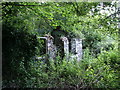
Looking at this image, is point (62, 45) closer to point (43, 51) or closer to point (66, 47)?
point (66, 47)

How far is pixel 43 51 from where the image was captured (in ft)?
7.10

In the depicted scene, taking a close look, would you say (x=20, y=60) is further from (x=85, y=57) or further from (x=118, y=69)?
(x=118, y=69)

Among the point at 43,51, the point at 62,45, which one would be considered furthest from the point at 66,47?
the point at 43,51

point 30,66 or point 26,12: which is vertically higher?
point 26,12

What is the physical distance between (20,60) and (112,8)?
1.20 metres

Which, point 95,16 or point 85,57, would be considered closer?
point 95,16

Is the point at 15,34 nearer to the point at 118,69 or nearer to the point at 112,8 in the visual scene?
the point at 112,8

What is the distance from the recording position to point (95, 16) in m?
1.99

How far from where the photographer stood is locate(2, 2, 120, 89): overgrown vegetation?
6.81 feet

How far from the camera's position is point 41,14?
6.89 feet

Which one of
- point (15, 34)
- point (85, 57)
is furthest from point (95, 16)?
point (15, 34)

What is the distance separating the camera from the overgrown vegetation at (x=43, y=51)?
2.08 metres

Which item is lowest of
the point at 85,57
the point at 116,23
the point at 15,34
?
the point at 85,57

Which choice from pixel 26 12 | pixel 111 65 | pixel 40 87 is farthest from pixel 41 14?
pixel 111 65
